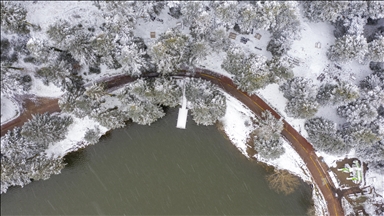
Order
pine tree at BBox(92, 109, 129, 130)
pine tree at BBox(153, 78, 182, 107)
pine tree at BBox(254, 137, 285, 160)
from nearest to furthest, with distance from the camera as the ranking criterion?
pine tree at BBox(153, 78, 182, 107), pine tree at BBox(92, 109, 129, 130), pine tree at BBox(254, 137, 285, 160)

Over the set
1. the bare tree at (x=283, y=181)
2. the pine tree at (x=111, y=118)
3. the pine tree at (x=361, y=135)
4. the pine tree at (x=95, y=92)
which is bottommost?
the bare tree at (x=283, y=181)

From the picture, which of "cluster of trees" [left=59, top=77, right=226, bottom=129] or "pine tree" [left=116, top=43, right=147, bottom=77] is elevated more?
"pine tree" [left=116, top=43, right=147, bottom=77]

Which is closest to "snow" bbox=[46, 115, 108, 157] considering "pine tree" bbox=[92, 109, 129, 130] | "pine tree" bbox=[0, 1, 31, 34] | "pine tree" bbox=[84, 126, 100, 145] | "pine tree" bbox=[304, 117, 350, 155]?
"pine tree" bbox=[84, 126, 100, 145]

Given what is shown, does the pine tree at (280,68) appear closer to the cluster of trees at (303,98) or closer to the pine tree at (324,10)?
the cluster of trees at (303,98)

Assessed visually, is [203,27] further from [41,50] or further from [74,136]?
[74,136]

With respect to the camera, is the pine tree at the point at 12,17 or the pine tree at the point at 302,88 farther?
the pine tree at the point at 302,88

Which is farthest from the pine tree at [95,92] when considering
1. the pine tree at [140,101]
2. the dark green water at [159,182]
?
the dark green water at [159,182]

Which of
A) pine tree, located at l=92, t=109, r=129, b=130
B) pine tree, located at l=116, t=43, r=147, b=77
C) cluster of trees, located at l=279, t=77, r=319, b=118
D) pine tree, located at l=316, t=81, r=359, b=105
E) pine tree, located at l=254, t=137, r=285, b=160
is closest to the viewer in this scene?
pine tree, located at l=116, t=43, r=147, b=77

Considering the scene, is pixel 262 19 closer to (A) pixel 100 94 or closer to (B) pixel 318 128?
(B) pixel 318 128

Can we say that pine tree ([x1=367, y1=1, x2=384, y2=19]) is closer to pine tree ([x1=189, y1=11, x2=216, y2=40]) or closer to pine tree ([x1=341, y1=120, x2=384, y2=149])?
pine tree ([x1=341, y1=120, x2=384, y2=149])
